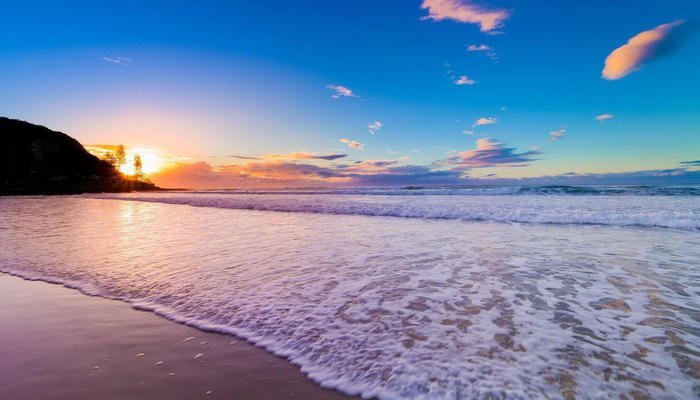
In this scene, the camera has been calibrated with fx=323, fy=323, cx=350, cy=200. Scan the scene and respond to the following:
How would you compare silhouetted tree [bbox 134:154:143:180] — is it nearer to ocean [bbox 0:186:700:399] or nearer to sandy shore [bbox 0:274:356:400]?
ocean [bbox 0:186:700:399]

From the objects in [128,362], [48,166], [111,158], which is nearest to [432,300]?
[128,362]

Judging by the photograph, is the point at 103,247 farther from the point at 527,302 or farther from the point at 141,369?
the point at 527,302

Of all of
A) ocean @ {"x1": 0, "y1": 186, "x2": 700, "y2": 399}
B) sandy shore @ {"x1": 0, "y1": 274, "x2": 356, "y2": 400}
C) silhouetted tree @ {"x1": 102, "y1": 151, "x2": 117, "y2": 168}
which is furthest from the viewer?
silhouetted tree @ {"x1": 102, "y1": 151, "x2": 117, "y2": 168}

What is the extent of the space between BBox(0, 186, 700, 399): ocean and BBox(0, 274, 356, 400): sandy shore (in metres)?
0.27

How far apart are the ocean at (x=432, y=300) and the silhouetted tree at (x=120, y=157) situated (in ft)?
374

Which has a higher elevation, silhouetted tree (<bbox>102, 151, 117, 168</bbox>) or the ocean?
silhouetted tree (<bbox>102, 151, 117, 168</bbox>)

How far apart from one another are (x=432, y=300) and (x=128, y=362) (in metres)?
3.67

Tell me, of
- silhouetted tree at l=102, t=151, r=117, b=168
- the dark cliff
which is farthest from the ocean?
silhouetted tree at l=102, t=151, r=117, b=168

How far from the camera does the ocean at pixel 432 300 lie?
110 inches

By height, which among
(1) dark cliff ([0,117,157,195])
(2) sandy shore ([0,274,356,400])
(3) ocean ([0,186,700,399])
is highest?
(1) dark cliff ([0,117,157,195])

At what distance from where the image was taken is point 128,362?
3041 millimetres

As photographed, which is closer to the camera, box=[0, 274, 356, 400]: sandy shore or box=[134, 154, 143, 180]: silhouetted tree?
box=[0, 274, 356, 400]: sandy shore

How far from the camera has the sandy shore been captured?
2.63 m

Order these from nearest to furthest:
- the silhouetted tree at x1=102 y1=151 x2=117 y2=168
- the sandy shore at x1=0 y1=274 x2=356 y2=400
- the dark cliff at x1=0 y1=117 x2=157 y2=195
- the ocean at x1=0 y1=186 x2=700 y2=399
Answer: the sandy shore at x1=0 y1=274 x2=356 y2=400 → the ocean at x1=0 y1=186 x2=700 y2=399 → the dark cliff at x1=0 y1=117 x2=157 y2=195 → the silhouetted tree at x1=102 y1=151 x2=117 y2=168
